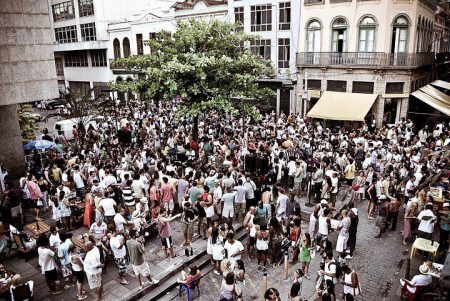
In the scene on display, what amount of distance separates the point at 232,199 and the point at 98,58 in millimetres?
36327

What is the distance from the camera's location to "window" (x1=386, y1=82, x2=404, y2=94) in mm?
23250

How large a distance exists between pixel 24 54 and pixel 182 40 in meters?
7.15

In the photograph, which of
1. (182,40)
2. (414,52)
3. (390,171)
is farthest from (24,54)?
(414,52)

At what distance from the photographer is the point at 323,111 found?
76.6 feet

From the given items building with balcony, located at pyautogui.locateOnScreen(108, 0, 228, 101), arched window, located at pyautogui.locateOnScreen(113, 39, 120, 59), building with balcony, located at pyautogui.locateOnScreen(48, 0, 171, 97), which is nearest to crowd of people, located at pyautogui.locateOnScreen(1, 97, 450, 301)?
building with balcony, located at pyautogui.locateOnScreen(108, 0, 228, 101)

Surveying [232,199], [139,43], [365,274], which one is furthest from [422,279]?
[139,43]

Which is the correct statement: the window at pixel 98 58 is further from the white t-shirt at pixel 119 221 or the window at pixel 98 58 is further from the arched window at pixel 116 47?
the white t-shirt at pixel 119 221

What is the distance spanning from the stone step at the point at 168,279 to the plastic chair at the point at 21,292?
2.26 metres

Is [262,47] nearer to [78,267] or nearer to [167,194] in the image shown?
[167,194]

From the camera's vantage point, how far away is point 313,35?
84.0ft

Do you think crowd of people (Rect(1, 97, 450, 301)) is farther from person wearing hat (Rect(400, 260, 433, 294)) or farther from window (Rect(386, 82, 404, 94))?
window (Rect(386, 82, 404, 94))


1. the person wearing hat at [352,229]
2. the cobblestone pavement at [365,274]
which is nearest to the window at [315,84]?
the cobblestone pavement at [365,274]

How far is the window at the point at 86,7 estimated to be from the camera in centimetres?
3916

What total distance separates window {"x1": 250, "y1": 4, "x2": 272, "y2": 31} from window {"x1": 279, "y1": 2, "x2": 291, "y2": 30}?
101 centimetres
